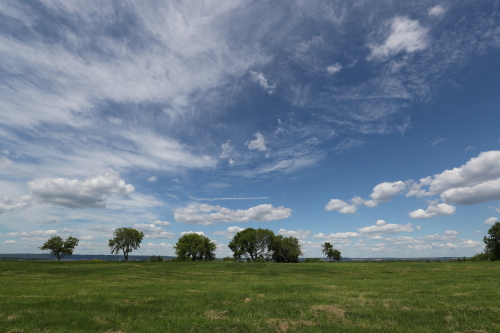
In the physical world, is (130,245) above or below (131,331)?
above

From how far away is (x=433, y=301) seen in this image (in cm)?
1811

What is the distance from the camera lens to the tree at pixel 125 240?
10656cm

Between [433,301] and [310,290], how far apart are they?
33.1ft

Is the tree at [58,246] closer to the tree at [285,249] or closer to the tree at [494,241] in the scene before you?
the tree at [285,249]

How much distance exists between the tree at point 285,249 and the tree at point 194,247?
27735 mm

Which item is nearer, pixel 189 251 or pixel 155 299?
pixel 155 299

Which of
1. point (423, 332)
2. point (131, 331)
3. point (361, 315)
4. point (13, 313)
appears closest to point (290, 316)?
point (361, 315)

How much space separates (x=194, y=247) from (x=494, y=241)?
10728 centimetres

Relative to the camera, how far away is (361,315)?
14758 mm

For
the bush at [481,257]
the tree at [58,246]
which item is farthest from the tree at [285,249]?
the tree at [58,246]

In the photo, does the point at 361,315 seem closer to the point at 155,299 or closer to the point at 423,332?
the point at 423,332

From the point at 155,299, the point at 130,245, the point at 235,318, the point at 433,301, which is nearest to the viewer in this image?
the point at 235,318

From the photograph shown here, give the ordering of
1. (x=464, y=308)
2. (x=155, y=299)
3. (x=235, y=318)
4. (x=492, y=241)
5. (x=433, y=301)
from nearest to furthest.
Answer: (x=235, y=318)
(x=464, y=308)
(x=433, y=301)
(x=155, y=299)
(x=492, y=241)

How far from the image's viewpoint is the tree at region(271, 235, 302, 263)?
115 m
